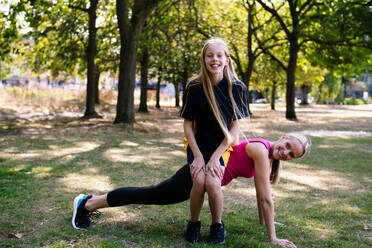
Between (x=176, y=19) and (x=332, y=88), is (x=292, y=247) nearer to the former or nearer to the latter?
(x=176, y=19)

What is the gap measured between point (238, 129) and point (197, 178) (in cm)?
69

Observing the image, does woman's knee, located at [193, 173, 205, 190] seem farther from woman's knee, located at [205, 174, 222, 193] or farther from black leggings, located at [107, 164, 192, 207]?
black leggings, located at [107, 164, 192, 207]

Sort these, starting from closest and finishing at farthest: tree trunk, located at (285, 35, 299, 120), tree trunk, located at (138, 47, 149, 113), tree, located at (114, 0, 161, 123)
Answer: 1. tree, located at (114, 0, 161, 123)
2. tree trunk, located at (285, 35, 299, 120)
3. tree trunk, located at (138, 47, 149, 113)

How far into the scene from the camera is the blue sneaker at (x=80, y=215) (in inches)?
152

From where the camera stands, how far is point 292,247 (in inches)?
134

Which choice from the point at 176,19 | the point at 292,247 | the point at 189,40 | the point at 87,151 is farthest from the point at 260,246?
the point at 189,40

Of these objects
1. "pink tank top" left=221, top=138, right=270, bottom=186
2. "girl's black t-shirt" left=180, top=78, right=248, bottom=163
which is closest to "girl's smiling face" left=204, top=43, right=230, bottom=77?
"girl's black t-shirt" left=180, top=78, right=248, bottom=163

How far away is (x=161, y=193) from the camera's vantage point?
3695mm

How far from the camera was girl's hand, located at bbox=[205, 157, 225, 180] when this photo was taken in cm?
349

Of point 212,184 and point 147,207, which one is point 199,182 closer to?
point 212,184

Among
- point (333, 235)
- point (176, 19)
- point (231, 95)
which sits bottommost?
point (333, 235)

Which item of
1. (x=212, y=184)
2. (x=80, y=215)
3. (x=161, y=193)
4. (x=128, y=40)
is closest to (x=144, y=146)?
(x=128, y=40)

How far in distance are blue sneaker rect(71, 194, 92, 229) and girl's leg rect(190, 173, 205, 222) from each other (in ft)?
3.73

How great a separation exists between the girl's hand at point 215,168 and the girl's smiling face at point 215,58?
2.84ft
